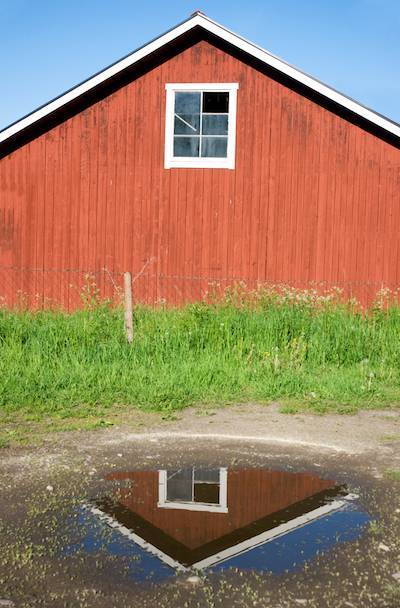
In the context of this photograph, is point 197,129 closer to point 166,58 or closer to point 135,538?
point 166,58

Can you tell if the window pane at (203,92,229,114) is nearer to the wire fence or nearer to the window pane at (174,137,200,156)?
the window pane at (174,137,200,156)

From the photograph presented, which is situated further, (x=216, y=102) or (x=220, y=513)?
(x=216, y=102)

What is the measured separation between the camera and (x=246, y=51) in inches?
563

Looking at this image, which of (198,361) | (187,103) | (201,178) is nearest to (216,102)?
(187,103)

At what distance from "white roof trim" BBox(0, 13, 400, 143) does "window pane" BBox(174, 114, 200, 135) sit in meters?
1.43

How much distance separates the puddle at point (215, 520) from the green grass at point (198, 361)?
2.20 m

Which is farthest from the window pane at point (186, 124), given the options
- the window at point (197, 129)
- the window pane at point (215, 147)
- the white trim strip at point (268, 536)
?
the white trim strip at point (268, 536)

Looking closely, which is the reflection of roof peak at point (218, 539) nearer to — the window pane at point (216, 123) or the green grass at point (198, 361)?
the green grass at point (198, 361)

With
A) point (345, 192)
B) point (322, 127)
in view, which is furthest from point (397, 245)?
point (322, 127)

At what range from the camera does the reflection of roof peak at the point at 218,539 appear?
13.5ft

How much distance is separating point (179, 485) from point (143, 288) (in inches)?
391

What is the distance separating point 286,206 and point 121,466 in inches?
394

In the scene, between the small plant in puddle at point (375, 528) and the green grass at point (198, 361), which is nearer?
the small plant in puddle at point (375, 528)

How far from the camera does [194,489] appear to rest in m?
5.31
